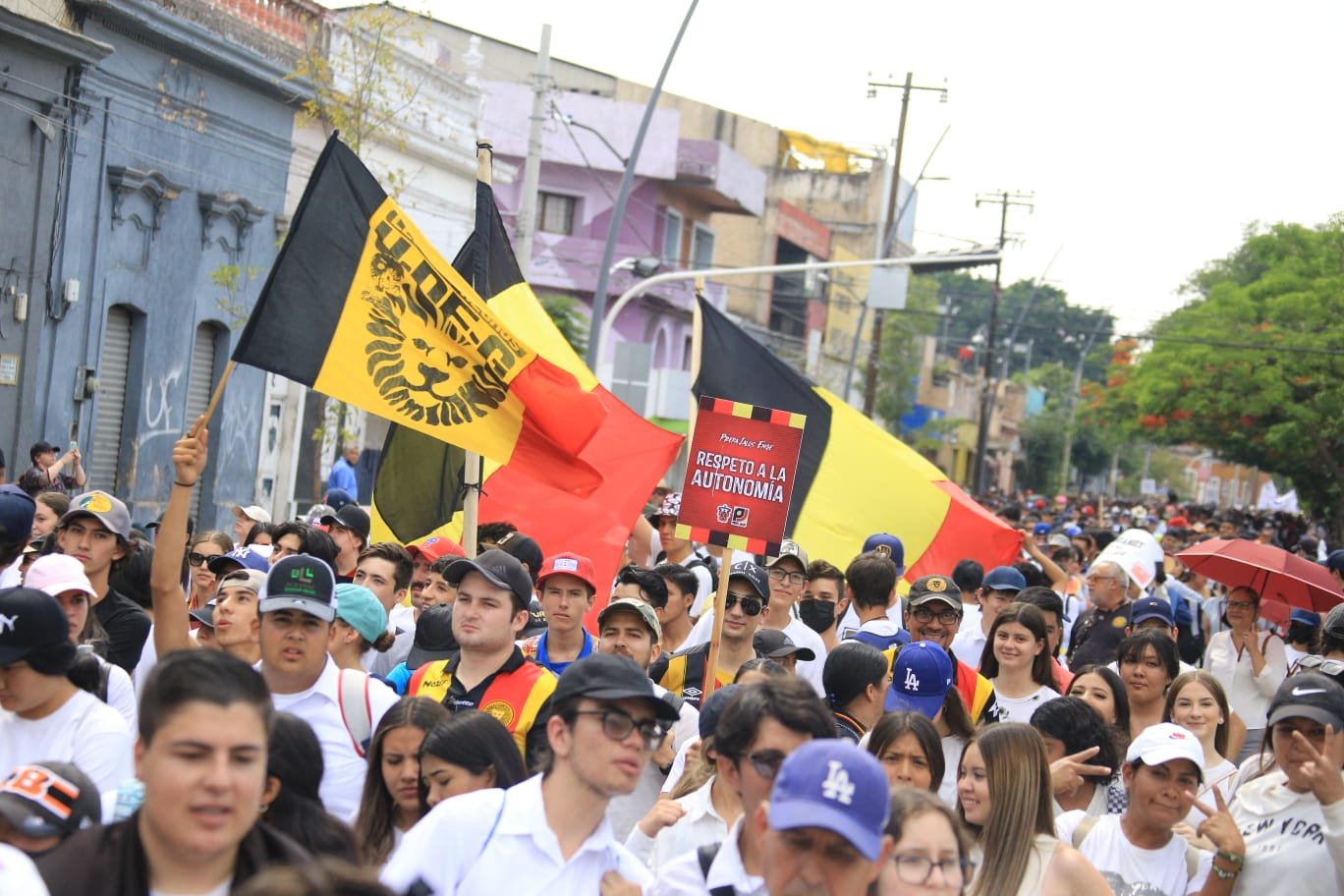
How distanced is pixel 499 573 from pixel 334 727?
90cm

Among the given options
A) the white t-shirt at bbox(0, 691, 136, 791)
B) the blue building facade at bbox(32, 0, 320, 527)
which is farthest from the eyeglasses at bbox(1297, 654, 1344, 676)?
the blue building facade at bbox(32, 0, 320, 527)

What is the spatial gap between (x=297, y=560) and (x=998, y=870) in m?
2.43

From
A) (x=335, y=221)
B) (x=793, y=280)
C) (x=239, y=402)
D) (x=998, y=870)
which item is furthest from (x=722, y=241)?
(x=998, y=870)

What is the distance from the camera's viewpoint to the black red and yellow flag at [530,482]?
1008cm

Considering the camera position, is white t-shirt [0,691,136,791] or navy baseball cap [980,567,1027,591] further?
navy baseball cap [980,567,1027,591]

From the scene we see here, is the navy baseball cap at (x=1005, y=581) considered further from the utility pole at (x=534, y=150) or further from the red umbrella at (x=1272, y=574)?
the utility pole at (x=534, y=150)

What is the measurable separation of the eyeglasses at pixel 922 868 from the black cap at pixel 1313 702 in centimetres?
210

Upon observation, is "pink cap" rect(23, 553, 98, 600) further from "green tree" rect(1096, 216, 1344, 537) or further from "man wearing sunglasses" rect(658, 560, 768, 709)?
"green tree" rect(1096, 216, 1344, 537)

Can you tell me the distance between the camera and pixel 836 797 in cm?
336

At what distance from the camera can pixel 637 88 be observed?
2000 inches

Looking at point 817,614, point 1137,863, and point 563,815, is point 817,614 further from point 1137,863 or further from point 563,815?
point 563,815

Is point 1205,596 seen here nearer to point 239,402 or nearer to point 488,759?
point 239,402

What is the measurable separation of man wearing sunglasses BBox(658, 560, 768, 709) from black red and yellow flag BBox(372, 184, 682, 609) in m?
1.77

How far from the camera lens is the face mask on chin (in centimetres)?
955
